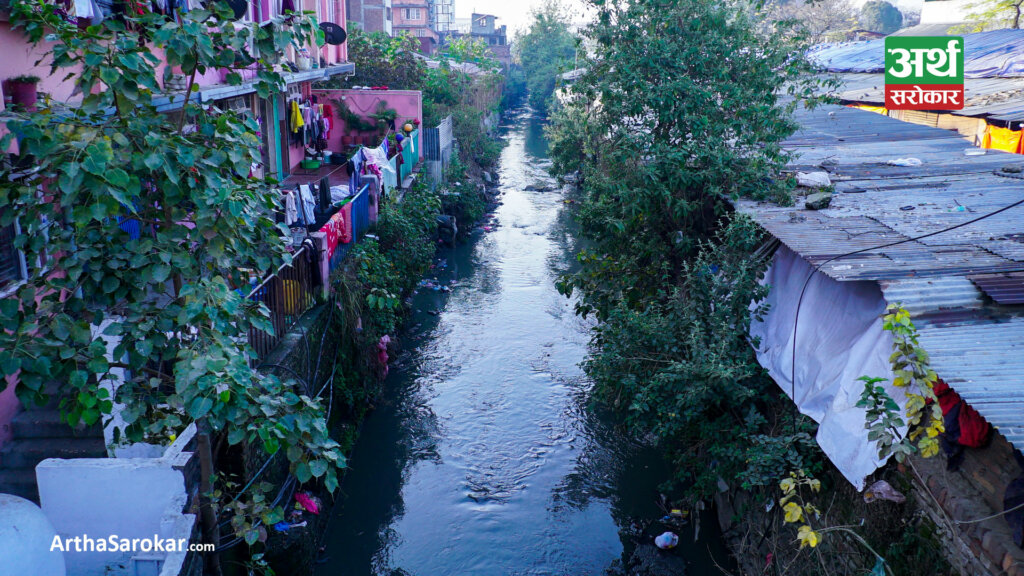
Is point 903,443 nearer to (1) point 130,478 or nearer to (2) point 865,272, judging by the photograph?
(2) point 865,272

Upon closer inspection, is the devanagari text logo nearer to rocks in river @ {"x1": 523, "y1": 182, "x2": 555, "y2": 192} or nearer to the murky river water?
the murky river water

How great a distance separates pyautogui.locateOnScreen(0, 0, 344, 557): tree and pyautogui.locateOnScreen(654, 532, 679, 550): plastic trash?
13.9 feet

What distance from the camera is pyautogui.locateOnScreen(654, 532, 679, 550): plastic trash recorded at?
723 centimetres

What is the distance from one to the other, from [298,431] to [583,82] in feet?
20.3

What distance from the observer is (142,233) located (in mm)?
4070

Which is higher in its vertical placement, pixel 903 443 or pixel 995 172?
pixel 995 172

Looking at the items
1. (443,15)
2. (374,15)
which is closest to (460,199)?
(374,15)

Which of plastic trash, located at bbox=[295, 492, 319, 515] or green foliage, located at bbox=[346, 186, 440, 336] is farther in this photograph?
green foliage, located at bbox=[346, 186, 440, 336]

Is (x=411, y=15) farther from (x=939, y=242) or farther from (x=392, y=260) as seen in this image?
(x=939, y=242)

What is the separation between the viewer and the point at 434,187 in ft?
59.9

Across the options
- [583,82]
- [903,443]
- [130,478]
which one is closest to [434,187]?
[583,82]

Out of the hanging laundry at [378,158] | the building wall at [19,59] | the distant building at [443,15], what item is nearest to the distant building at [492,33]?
the distant building at [443,15]

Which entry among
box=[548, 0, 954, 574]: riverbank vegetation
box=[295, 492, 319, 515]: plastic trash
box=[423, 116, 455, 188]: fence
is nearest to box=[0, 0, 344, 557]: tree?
box=[295, 492, 319, 515]: plastic trash

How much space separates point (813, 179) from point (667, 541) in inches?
156
